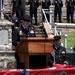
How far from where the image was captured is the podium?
13242 millimetres

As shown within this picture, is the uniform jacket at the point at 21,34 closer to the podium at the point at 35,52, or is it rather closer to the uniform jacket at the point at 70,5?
the podium at the point at 35,52

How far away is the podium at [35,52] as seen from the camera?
43.4 ft

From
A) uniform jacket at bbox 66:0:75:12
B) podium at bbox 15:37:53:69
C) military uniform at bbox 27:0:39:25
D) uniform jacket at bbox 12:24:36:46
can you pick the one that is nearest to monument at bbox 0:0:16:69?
uniform jacket at bbox 12:24:36:46

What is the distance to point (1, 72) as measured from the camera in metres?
12.3

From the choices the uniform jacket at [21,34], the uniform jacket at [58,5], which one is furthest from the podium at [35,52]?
the uniform jacket at [58,5]

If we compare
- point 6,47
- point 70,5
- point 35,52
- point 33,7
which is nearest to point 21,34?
point 6,47

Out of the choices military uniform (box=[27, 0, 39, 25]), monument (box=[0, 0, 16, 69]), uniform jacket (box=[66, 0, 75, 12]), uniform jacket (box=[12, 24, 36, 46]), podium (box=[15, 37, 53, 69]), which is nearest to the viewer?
podium (box=[15, 37, 53, 69])

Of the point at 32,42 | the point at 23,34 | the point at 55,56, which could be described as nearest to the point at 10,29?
the point at 23,34

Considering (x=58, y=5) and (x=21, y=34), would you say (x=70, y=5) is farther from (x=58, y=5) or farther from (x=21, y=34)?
(x=21, y=34)

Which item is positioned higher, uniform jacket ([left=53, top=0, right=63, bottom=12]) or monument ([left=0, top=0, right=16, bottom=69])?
uniform jacket ([left=53, top=0, right=63, bottom=12])

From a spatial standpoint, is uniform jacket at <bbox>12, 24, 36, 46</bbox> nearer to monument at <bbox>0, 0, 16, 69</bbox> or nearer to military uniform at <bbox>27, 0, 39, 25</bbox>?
monument at <bbox>0, 0, 16, 69</bbox>

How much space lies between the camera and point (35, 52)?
43.4 ft

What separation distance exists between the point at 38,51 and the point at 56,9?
15906 mm

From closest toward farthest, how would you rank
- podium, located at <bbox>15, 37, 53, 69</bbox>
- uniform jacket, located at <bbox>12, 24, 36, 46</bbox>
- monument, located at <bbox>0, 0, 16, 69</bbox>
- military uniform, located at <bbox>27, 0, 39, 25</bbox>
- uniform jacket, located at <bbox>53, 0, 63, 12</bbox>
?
podium, located at <bbox>15, 37, 53, 69</bbox> < monument, located at <bbox>0, 0, 16, 69</bbox> < uniform jacket, located at <bbox>12, 24, 36, 46</bbox> < military uniform, located at <bbox>27, 0, 39, 25</bbox> < uniform jacket, located at <bbox>53, 0, 63, 12</bbox>
